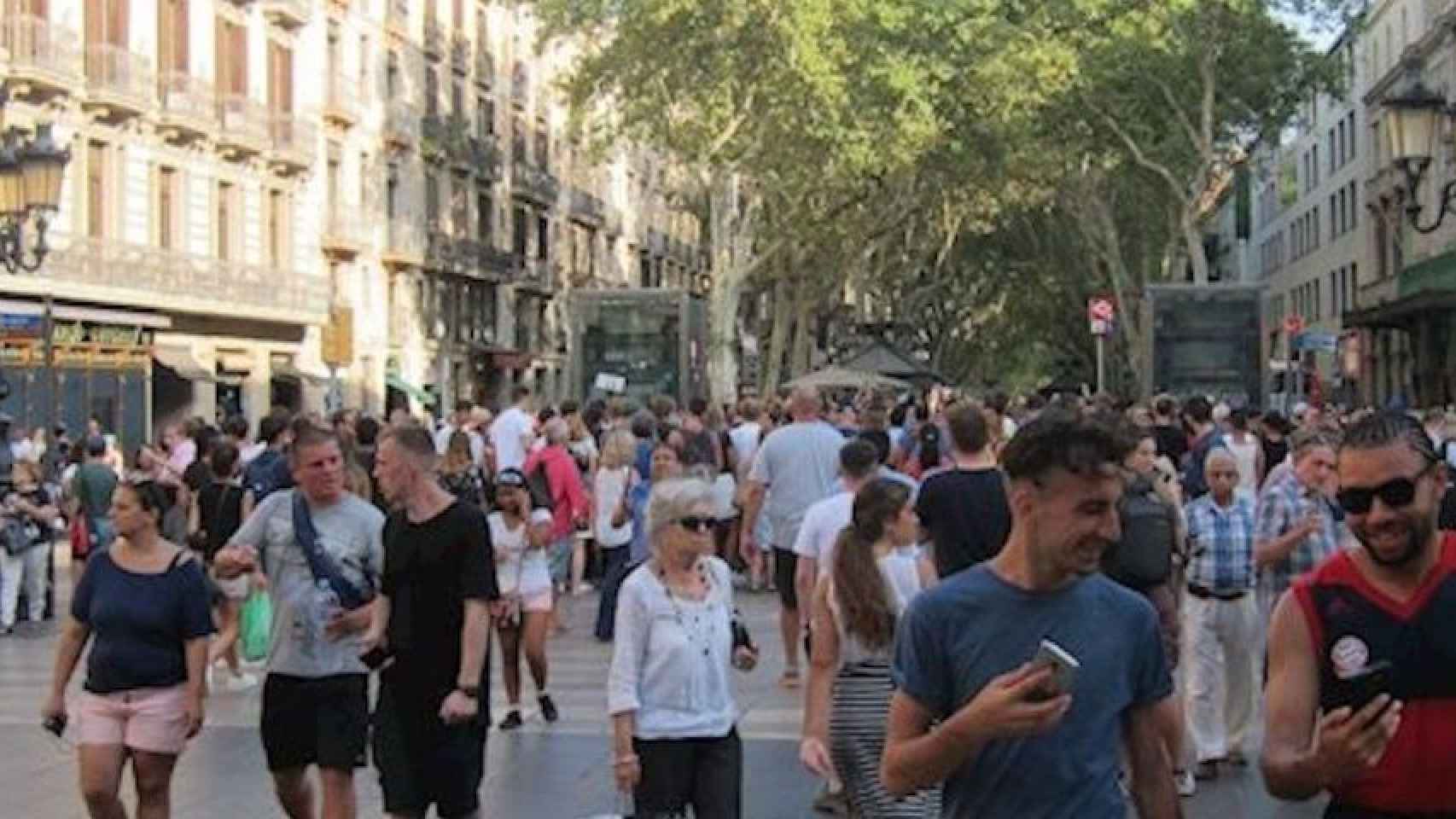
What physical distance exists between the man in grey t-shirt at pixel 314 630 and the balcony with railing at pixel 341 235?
4136 cm

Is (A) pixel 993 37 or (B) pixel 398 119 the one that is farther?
(B) pixel 398 119

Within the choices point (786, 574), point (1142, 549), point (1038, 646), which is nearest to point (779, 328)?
point (786, 574)

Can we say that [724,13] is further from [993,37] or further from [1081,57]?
[1081,57]

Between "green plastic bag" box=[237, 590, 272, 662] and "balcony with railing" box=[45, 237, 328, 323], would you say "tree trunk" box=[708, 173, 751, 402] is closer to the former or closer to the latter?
"balcony with railing" box=[45, 237, 328, 323]

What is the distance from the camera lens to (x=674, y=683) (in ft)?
21.1

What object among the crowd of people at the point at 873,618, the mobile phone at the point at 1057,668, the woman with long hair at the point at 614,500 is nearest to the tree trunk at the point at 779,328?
the woman with long hair at the point at 614,500

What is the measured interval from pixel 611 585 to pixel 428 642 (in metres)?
9.54

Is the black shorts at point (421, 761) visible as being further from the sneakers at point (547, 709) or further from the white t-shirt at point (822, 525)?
the sneakers at point (547, 709)

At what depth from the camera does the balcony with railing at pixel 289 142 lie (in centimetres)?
4403

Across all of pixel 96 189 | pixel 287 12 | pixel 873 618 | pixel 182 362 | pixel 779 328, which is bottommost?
pixel 873 618

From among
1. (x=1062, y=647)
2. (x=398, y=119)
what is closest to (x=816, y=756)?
(x=1062, y=647)

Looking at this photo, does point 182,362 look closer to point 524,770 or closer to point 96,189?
point 96,189

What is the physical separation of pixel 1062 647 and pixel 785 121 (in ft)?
126

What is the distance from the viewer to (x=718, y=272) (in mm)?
46938
